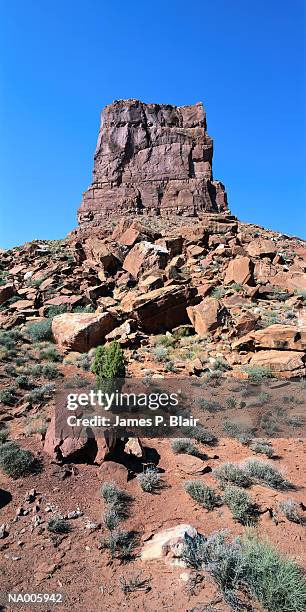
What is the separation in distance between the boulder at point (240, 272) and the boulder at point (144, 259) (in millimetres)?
4447

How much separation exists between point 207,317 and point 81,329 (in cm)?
544

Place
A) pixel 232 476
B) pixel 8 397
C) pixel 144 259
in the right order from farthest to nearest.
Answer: pixel 144 259
pixel 8 397
pixel 232 476

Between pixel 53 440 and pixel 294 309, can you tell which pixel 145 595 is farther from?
pixel 294 309

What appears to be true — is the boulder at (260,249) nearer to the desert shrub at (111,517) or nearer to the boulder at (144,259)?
the boulder at (144,259)

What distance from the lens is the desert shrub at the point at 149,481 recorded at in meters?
6.16

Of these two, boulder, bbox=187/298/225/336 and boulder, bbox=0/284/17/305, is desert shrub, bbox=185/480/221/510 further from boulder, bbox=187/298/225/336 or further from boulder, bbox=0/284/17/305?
boulder, bbox=0/284/17/305

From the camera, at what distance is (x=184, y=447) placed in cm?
762

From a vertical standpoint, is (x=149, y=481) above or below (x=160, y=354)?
below

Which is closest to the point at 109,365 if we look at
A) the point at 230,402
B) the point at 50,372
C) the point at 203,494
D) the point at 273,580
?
the point at 50,372

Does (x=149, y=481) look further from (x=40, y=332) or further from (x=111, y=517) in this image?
(x=40, y=332)

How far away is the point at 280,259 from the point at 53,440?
72.7 ft

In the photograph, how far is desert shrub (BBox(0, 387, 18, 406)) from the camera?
925 cm

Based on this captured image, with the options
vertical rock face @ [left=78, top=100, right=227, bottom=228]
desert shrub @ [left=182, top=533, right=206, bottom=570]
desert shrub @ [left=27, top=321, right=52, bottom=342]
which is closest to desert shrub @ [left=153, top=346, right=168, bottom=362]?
desert shrub @ [left=27, top=321, right=52, bottom=342]

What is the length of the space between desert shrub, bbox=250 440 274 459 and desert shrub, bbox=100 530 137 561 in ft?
12.7
